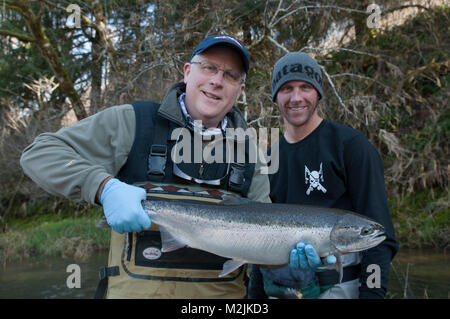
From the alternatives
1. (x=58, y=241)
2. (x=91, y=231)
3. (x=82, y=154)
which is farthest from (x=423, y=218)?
(x=58, y=241)

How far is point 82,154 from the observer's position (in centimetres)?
286

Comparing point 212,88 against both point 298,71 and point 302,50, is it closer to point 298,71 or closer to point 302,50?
point 298,71

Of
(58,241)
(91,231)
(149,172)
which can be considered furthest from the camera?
(91,231)

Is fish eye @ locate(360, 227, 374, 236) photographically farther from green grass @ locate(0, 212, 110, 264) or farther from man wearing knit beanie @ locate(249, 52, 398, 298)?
green grass @ locate(0, 212, 110, 264)

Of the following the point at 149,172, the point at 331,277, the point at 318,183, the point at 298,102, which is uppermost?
the point at 298,102

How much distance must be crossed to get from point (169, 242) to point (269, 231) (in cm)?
86

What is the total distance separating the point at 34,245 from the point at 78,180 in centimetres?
1183

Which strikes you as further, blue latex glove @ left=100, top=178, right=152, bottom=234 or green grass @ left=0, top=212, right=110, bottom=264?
green grass @ left=0, top=212, right=110, bottom=264

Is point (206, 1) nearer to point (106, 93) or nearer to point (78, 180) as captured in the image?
point (106, 93)

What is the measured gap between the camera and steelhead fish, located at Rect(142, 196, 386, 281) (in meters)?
2.94

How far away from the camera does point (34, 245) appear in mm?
12586

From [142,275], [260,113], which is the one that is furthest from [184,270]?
[260,113]

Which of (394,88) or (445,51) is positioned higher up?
(445,51)

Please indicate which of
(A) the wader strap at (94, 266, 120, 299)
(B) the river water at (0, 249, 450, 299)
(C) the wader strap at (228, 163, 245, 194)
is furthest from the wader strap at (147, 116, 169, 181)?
(B) the river water at (0, 249, 450, 299)
